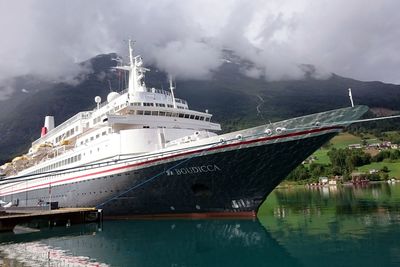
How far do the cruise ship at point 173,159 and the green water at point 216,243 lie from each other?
160 centimetres

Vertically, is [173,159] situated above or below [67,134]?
below

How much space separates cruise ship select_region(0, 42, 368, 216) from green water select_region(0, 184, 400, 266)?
1599 millimetres

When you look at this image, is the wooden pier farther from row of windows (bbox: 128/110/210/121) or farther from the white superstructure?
row of windows (bbox: 128/110/210/121)

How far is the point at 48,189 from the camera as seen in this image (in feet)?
107

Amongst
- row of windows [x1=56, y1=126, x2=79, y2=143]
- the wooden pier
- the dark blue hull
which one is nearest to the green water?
the wooden pier

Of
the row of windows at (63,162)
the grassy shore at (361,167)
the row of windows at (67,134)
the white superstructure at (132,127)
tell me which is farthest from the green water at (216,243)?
the grassy shore at (361,167)

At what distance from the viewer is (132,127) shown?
89.3 feet

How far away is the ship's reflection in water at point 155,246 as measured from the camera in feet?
50.6

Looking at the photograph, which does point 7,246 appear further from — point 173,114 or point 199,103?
point 199,103

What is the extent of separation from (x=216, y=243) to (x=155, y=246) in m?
2.94

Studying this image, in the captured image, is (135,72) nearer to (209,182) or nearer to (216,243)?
(209,182)

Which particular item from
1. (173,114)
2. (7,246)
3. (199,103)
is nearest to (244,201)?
(173,114)

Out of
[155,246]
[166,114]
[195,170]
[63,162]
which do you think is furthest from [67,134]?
[155,246]

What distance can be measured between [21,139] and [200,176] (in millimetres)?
133137
